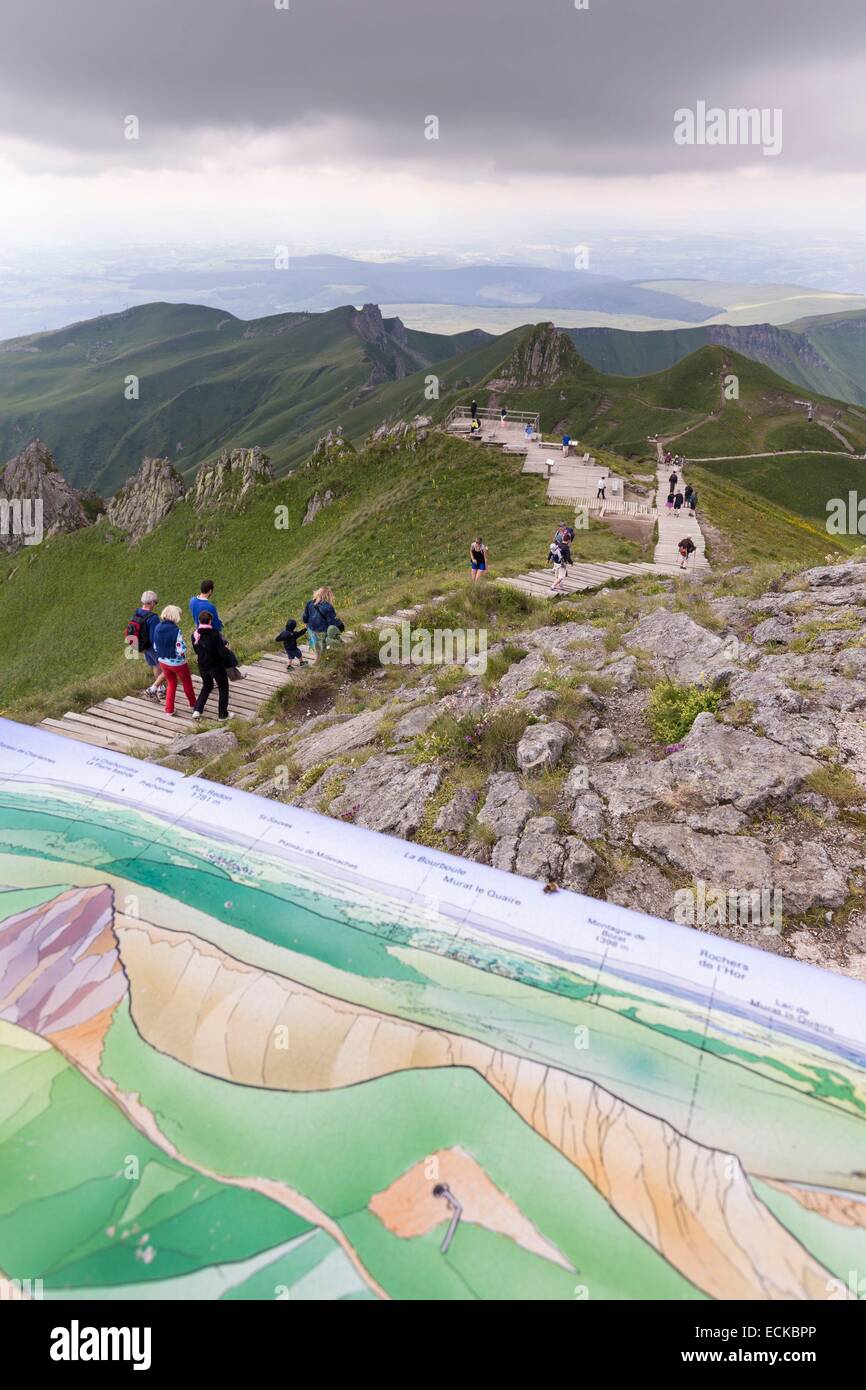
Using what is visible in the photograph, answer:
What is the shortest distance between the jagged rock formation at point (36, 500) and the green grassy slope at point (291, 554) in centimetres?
787

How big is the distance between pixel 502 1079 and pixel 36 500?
8009 centimetres

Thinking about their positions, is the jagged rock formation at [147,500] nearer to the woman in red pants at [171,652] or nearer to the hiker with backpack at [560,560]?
the hiker with backpack at [560,560]

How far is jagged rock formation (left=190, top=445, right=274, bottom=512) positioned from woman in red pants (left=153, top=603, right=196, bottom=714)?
39208mm

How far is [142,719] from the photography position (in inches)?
535

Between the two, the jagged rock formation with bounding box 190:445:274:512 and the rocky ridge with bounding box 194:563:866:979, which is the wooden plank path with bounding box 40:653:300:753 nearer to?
the rocky ridge with bounding box 194:563:866:979

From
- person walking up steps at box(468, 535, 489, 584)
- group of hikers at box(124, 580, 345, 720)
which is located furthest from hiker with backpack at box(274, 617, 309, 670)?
person walking up steps at box(468, 535, 489, 584)

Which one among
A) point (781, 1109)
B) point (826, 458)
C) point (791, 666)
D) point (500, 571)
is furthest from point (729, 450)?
point (781, 1109)

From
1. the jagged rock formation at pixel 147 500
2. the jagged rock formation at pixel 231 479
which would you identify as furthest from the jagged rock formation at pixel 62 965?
the jagged rock formation at pixel 147 500

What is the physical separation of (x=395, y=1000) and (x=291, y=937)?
109 centimetres

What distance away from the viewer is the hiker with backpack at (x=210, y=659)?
42.3ft

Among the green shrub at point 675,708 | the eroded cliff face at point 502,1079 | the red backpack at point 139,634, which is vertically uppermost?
the red backpack at point 139,634

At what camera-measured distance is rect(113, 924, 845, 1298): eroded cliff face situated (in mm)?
3623

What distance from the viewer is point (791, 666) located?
34.3 ft

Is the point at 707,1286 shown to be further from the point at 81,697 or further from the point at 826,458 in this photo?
the point at 826,458
